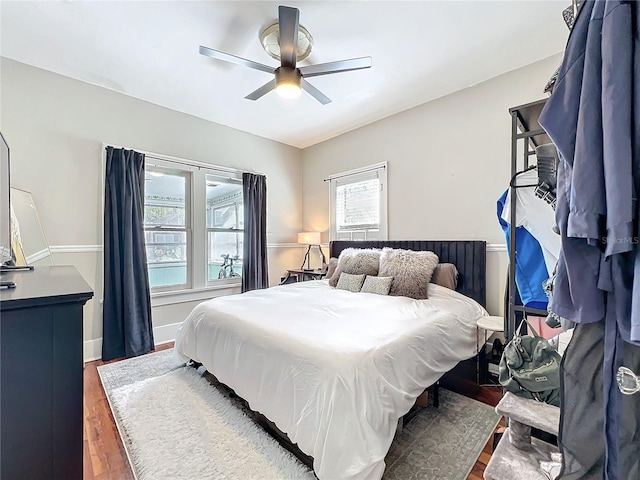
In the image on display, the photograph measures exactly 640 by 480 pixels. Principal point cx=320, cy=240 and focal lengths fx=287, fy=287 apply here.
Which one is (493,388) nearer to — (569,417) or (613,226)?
(569,417)

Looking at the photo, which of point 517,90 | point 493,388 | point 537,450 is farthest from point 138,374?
point 517,90

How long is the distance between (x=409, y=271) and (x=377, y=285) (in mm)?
326

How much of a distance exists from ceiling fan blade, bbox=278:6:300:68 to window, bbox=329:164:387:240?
76.7 inches

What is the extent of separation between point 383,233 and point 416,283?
3.98ft

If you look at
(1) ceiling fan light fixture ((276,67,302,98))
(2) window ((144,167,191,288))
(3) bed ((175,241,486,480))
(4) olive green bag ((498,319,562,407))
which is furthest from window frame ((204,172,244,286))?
(4) olive green bag ((498,319,562,407))

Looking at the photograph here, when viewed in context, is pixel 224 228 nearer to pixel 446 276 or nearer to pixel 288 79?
pixel 288 79

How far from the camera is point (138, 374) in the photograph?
2555 mm

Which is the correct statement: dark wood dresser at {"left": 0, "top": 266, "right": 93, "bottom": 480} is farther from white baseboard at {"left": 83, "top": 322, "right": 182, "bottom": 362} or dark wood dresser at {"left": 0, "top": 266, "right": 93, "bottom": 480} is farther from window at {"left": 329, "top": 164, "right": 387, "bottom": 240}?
A: window at {"left": 329, "top": 164, "right": 387, "bottom": 240}

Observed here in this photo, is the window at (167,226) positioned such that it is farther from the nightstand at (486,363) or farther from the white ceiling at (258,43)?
the nightstand at (486,363)

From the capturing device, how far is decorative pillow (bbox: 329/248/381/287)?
2992mm

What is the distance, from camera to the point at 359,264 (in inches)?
120

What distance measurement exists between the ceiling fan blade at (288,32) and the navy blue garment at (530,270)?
182 centimetres

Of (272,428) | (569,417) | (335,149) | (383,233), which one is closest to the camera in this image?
(569,417)

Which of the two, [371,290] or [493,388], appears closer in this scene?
[493,388]
